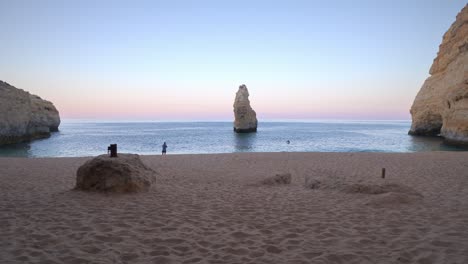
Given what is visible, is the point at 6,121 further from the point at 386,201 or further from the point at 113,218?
the point at 386,201

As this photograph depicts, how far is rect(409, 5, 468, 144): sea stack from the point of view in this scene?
36.2 metres

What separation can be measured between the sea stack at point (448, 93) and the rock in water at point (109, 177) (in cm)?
4192

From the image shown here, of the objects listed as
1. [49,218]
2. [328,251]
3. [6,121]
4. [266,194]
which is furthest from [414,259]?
[6,121]

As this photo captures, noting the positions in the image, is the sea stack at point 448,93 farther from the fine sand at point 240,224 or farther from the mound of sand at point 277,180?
the mound of sand at point 277,180

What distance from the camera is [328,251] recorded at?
4.09 metres

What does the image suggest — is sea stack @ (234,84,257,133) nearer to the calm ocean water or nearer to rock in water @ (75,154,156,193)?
the calm ocean water

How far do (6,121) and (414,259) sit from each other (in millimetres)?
47805

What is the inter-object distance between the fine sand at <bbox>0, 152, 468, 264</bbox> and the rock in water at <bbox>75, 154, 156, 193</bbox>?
1.16 ft

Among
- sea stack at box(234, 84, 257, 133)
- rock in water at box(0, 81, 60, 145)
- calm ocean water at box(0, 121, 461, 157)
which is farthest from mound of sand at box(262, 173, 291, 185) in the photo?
sea stack at box(234, 84, 257, 133)

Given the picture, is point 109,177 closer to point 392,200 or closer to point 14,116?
point 392,200

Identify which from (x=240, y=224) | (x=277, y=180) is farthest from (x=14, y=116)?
(x=240, y=224)

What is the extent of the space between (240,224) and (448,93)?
48.2m

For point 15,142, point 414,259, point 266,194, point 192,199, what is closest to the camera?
point 414,259

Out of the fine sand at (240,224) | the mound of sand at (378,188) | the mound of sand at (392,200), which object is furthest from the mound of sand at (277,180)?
the mound of sand at (392,200)
